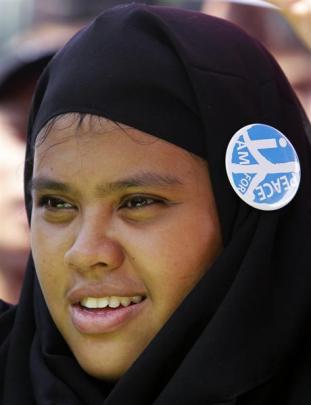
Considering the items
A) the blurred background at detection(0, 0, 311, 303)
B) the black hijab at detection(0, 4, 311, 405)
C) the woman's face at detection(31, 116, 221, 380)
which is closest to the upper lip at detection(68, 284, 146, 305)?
the woman's face at detection(31, 116, 221, 380)

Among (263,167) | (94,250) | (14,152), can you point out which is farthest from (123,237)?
(14,152)

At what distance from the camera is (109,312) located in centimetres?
224

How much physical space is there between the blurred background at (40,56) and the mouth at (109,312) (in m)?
1.30

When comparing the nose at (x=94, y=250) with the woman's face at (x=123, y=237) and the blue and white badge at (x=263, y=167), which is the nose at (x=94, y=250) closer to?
the woman's face at (x=123, y=237)

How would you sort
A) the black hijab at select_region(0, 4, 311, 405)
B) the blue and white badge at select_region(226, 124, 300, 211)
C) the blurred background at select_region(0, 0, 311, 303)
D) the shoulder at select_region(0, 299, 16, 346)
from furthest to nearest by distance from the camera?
the blurred background at select_region(0, 0, 311, 303)
the shoulder at select_region(0, 299, 16, 346)
the blue and white badge at select_region(226, 124, 300, 211)
the black hijab at select_region(0, 4, 311, 405)

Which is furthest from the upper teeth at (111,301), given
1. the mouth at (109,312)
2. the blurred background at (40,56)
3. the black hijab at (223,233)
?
the blurred background at (40,56)

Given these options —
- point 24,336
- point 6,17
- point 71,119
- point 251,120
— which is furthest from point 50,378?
point 6,17

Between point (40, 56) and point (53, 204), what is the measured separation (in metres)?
1.57

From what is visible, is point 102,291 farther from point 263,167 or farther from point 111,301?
point 263,167

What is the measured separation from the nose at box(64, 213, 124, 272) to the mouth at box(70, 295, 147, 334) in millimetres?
81

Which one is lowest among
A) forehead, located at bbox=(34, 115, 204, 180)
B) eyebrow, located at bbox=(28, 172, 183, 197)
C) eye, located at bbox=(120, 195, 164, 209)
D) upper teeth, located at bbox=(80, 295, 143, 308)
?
upper teeth, located at bbox=(80, 295, 143, 308)

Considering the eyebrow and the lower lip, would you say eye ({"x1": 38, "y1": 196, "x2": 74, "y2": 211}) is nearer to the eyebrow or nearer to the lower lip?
the eyebrow

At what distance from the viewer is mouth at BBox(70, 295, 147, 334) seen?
2229 mm

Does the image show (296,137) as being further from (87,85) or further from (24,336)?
(24,336)
